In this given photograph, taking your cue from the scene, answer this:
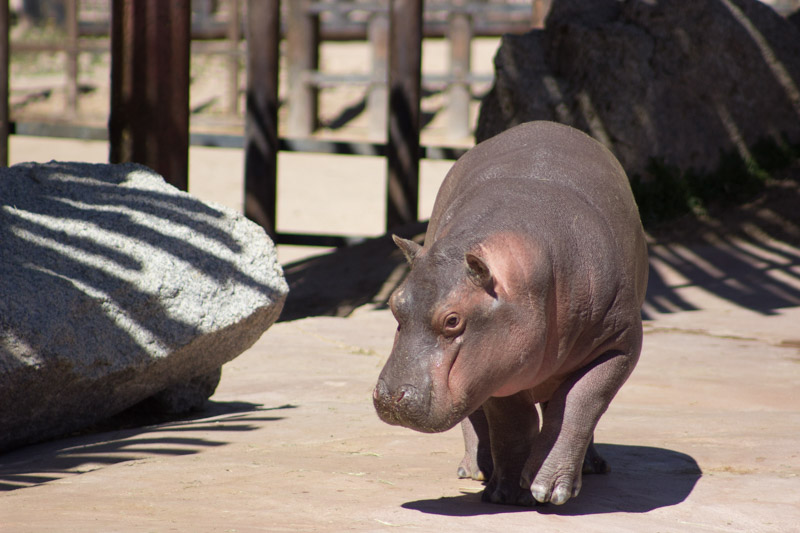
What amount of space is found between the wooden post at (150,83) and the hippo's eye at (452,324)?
140 inches

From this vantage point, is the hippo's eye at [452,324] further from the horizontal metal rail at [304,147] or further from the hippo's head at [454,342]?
the horizontal metal rail at [304,147]

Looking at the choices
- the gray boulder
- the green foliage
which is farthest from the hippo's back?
the green foliage

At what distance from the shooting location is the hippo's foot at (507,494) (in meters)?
3.27

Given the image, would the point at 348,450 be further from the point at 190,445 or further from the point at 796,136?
the point at 796,136

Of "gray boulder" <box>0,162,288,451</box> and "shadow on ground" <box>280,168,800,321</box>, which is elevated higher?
"gray boulder" <box>0,162,288,451</box>

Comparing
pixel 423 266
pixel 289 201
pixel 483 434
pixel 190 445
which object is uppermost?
pixel 423 266

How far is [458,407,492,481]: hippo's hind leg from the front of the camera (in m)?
3.56

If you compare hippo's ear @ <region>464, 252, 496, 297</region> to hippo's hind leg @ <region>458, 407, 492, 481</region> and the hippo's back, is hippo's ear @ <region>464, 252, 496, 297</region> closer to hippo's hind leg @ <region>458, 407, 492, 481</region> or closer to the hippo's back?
the hippo's back

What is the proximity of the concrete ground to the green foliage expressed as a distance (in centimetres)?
206

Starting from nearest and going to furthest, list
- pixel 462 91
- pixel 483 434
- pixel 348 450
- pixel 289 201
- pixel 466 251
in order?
pixel 466 251 → pixel 483 434 → pixel 348 450 → pixel 289 201 → pixel 462 91

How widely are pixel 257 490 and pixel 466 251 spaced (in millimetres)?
1016

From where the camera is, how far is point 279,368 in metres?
5.85

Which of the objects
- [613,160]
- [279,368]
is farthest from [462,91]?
[613,160]

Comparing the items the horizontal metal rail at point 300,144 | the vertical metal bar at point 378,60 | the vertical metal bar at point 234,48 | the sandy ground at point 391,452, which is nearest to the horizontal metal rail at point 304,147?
the horizontal metal rail at point 300,144
